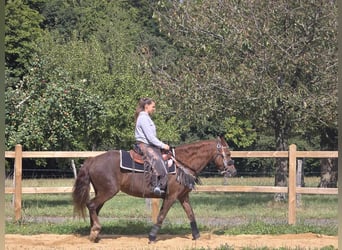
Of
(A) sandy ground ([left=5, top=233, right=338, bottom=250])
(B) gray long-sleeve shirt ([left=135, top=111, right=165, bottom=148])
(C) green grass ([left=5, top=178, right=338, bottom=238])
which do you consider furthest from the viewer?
(C) green grass ([left=5, top=178, right=338, bottom=238])

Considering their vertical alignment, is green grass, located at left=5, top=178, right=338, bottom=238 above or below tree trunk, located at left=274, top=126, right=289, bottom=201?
below

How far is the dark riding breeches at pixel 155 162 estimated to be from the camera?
874 centimetres

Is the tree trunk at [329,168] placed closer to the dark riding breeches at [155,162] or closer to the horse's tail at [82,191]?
the dark riding breeches at [155,162]

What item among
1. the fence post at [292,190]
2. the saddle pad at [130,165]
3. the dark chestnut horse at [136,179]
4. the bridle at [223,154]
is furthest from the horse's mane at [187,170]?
the fence post at [292,190]

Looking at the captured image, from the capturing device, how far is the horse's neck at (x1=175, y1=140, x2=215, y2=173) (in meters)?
9.25

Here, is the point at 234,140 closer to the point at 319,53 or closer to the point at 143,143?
the point at 319,53

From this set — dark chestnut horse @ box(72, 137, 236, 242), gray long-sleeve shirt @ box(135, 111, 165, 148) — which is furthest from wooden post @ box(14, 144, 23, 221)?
gray long-sleeve shirt @ box(135, 111, 165, 148)

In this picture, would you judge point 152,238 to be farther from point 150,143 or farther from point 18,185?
point 18,185

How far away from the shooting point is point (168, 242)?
29.1ft

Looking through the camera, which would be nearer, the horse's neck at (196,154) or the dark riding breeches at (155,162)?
the dark riding breeches at (155,162)

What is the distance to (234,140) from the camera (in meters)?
35.2

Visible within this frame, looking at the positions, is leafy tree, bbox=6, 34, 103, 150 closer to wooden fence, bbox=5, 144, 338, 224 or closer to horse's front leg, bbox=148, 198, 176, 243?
wooden fence, bbox=5, 144, 338, 224

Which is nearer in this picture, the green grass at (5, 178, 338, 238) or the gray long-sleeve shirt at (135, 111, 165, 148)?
the gray long-sleeve shirt at (135, 111, 165, 148)

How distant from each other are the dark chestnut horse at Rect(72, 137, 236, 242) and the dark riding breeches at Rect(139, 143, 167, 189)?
177 millimetres
